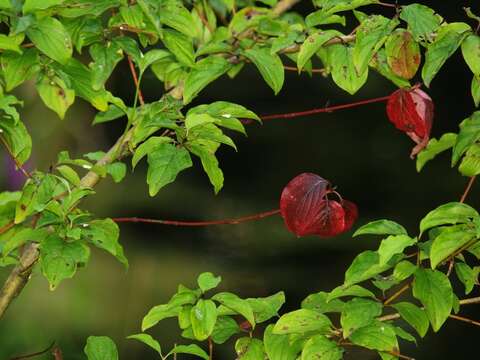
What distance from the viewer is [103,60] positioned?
Answer: 139 cm

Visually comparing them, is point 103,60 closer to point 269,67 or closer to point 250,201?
point 269,67

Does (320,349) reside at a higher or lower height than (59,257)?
lower

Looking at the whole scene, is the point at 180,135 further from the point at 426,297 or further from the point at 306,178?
the point at 426,297

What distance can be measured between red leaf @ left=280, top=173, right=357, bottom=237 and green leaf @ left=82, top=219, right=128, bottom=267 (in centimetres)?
25

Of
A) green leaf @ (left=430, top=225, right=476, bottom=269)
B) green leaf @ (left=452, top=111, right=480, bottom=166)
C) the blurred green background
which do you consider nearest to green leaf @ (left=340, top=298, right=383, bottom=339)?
green leaf @ (left=430, top=225, right=476, bottom=269)

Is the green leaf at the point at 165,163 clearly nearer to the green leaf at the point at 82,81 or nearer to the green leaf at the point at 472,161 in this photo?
the green leaf at the point at 82,81

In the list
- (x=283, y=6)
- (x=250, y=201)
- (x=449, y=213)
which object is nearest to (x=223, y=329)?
(x=449, y=213)

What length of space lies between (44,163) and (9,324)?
510mm

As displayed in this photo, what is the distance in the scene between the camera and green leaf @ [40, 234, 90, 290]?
1257mm

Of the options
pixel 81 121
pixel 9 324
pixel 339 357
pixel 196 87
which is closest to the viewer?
pixel 339 357

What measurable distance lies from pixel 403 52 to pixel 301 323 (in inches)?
15.2

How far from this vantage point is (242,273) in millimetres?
3096

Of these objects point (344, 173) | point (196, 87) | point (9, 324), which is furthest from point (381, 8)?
point (196, 87)

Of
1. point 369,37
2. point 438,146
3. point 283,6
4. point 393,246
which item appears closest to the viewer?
point 393,246
